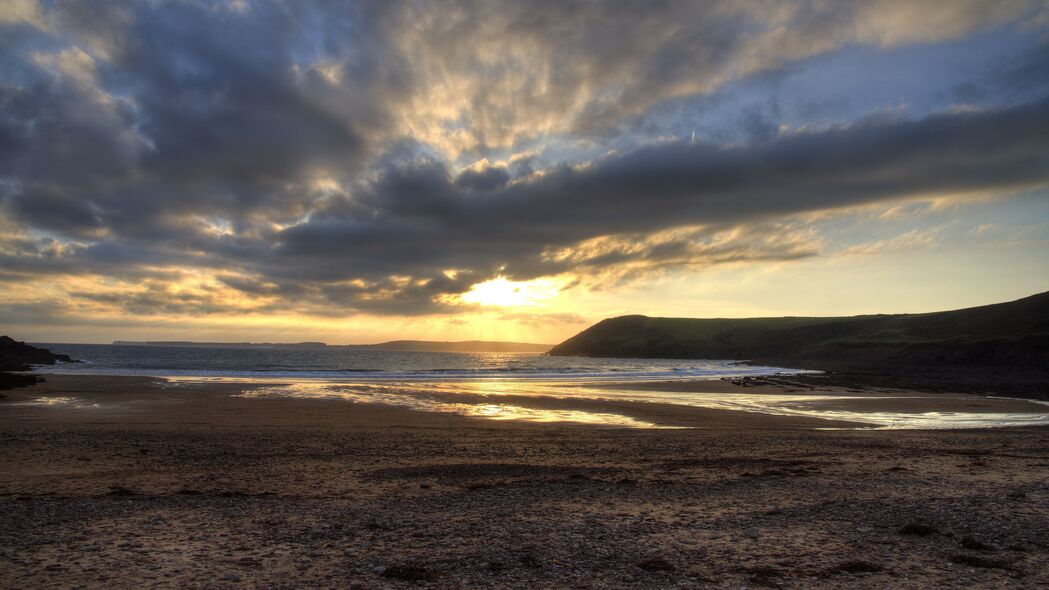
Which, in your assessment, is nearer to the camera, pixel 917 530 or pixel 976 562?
pixel 976 562

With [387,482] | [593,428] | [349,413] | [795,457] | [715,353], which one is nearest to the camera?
[387,482]

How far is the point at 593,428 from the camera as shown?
2366 cm

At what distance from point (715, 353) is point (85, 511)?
569 ft

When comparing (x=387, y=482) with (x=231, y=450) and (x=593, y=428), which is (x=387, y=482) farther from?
(x=593, y=428)

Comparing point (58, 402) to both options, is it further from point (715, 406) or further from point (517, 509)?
point (715, 406)

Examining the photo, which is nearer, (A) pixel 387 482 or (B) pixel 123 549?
(B) pixel 123 549

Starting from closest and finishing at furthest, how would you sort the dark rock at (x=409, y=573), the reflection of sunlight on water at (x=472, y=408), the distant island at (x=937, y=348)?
the dark rock at (x=409, y=573) → the reflection of sunlight on water at (x=472, y=408) → the distant island at (x=937, y=348)

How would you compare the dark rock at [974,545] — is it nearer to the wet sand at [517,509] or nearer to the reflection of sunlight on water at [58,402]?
the wet sand at [517,509]

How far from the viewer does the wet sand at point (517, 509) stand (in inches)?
293

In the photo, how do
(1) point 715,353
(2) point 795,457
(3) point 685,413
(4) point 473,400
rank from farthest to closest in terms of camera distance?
(1) point 715,353 < (4) point 473,400 < (3) point 685,413 < (2) point 795,457

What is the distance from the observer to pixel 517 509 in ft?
35.3

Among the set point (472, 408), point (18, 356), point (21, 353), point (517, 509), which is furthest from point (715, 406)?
point (21, 353)

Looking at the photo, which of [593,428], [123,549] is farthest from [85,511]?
[593,428]

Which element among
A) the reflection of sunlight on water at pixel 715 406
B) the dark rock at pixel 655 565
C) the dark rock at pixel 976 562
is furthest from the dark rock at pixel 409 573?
the reflection of sunlight on water at pixel 715 406
